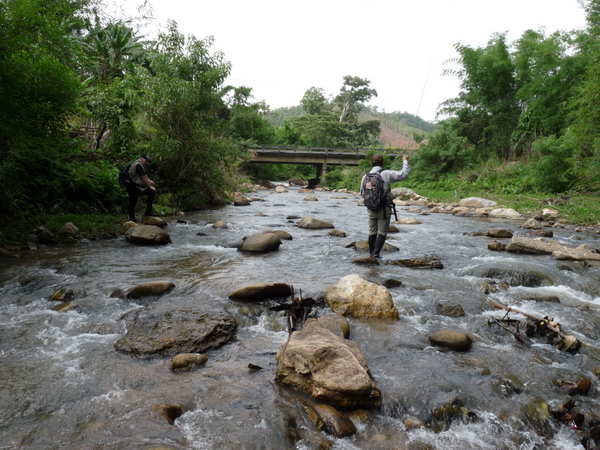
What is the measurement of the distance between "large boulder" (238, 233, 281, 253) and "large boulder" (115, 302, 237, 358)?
348 centimetres

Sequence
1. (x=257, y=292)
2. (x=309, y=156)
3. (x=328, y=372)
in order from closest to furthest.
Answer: (x=328, y=372), (x=257, y=292), (x=309, y=156)

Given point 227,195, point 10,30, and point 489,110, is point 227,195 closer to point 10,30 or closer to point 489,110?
point 10,30

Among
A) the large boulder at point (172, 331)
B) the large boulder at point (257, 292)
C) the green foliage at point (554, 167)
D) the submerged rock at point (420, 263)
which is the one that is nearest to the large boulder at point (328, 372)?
the large boulder at point (172, 331)

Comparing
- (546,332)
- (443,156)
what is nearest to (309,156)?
(443,156)

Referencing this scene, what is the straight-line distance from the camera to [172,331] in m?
3.97

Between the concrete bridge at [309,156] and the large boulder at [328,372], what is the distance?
34877mm

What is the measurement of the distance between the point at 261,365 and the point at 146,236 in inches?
226

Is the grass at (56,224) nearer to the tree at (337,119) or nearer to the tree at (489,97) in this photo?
the tree at (489,97)

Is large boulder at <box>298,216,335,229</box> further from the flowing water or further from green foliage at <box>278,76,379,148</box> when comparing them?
green foliage at <box>278,76,379,148</box>

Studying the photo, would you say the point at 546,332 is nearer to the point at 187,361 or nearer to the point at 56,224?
the point at 187,361

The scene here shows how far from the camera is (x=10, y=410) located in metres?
2.73

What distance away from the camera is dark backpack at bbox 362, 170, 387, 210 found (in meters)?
6.91

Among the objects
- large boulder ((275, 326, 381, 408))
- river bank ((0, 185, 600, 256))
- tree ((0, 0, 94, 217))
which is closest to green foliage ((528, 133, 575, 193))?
river bank ((0, 185, 600, 256))

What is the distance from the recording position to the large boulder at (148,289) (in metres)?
5.05
